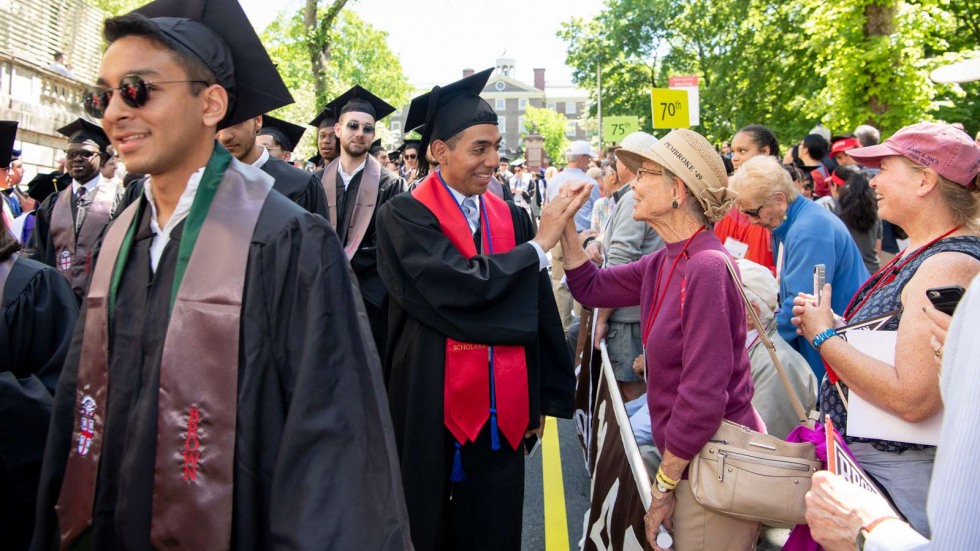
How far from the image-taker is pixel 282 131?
23.6ft

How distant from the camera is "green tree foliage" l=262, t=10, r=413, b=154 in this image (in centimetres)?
2059

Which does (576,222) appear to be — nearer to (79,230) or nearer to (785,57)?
(79,230)

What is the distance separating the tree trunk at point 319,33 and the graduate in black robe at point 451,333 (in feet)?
52.6

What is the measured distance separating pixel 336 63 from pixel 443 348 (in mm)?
28289

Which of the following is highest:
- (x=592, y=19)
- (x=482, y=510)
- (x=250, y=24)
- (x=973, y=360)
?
(x=592, y=19)

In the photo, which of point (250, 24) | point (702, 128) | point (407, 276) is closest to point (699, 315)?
point (407, 276)

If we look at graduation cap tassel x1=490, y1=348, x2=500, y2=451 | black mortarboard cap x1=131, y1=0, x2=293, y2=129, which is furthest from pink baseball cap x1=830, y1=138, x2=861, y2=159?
black mortarboard cap x1=131, y1=0, x2=293, y2=129

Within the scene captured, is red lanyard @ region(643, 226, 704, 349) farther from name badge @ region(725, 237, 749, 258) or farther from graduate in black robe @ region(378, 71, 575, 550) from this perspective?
name badge @ region(725, 237, 749, 258)

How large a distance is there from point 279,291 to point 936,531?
1.35 meters

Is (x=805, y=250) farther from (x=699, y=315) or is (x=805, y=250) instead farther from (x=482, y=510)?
(x=482, y=510)

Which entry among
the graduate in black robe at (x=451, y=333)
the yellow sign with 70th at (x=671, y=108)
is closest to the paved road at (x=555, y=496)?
the graduate in black robe at (x=451, y=333)

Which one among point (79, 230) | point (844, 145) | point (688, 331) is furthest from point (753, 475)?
point (844, 145)

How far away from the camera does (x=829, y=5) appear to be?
12.3 metres

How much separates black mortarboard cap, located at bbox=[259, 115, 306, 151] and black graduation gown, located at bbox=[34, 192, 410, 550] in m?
5.52
